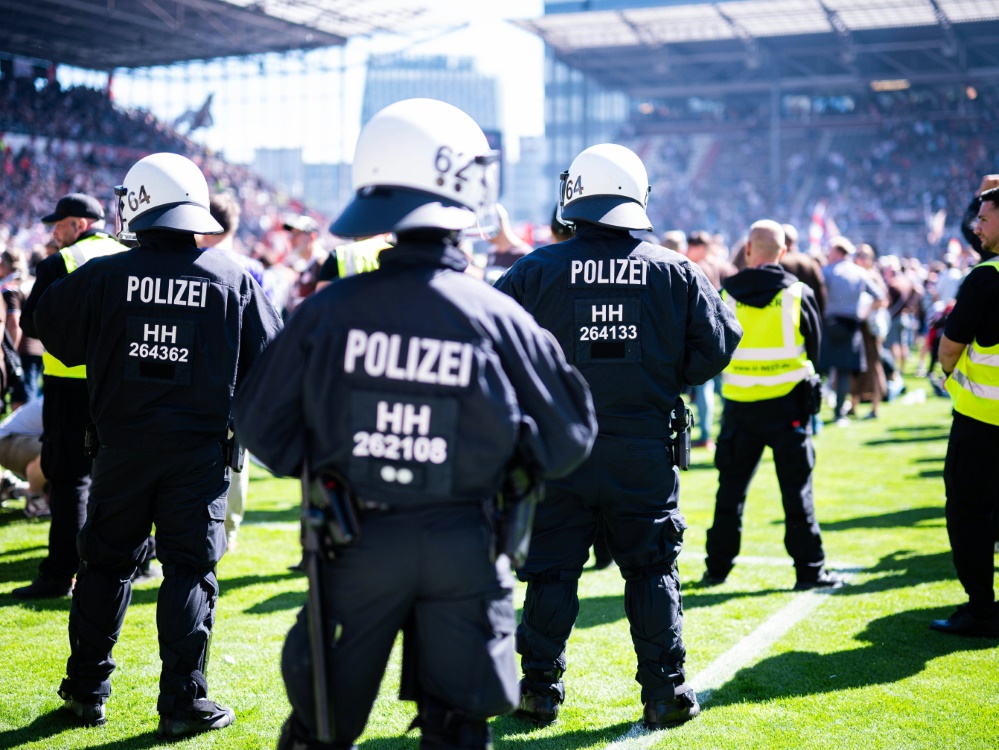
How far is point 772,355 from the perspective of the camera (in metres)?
5.76

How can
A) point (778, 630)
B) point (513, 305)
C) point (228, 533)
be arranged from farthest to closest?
1. point (228, 533)
2. point (778, 630)
3. point (513, 305)

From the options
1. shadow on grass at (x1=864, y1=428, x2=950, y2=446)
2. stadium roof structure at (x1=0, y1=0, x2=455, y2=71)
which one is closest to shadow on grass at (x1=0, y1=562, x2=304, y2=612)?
shadow on grass at (x1=864, y1=428, x2=950, y2=446)

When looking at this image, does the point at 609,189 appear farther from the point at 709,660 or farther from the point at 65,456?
the point at 65,456

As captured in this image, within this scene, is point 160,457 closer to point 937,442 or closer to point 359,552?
point 359,552

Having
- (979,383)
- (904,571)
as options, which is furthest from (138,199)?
(904,571)

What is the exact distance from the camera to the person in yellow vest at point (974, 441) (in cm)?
473

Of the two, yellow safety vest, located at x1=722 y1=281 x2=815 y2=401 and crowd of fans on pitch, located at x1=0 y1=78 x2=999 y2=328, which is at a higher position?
crowd of fans on pitch, located at x1=0 y1=78 x2=999 y2=328

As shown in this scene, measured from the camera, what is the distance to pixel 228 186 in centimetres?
3412

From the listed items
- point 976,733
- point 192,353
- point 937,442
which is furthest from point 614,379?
point 937,442

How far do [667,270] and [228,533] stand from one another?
3613 millimetres

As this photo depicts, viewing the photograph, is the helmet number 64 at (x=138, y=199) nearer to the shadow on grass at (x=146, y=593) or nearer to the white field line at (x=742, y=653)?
the shadow on grass at (x=146, y=593)

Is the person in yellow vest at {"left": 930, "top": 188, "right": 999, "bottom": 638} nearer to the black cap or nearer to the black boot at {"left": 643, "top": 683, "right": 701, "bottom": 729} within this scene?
the black boot at {"left": 643, "top": 683, "right": 701, "bottom": 729}

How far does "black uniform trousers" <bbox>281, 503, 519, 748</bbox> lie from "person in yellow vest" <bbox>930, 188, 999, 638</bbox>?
10.2 ft

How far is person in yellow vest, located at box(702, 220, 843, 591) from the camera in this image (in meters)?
5.74
